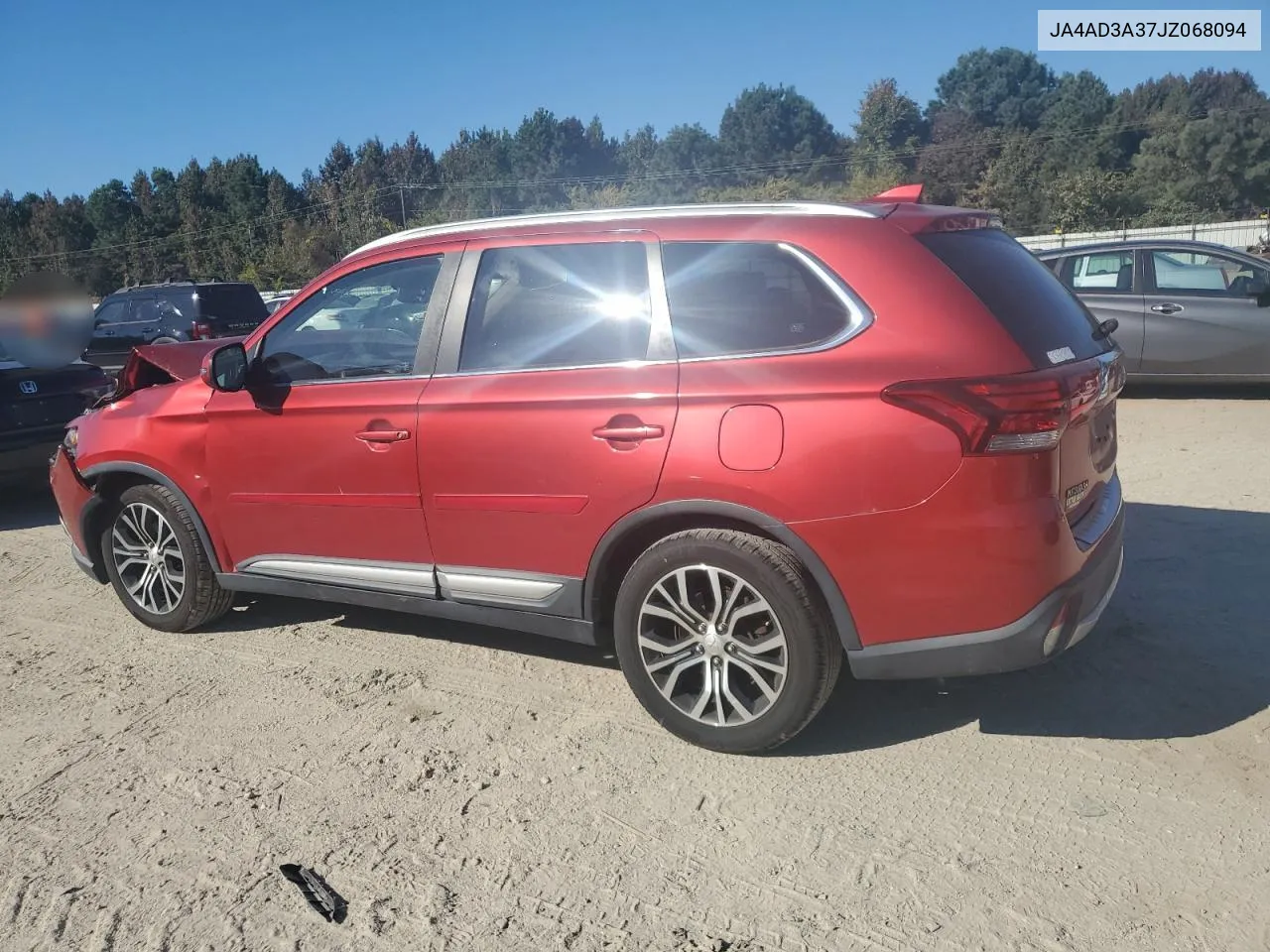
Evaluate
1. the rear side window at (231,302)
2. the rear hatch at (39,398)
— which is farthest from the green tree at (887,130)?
the rear hatch at (39,398)

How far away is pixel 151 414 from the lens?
4750 millimetres

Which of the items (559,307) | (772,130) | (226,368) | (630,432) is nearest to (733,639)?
(630,432)

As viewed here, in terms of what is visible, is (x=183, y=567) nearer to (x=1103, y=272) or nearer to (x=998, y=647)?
(x=998, y=647)

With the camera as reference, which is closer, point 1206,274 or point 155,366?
point 155,366

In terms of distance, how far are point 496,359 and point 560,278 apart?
387mm

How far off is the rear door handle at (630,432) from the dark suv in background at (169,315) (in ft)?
49.7

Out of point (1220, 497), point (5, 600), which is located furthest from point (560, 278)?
point (1220, 497)

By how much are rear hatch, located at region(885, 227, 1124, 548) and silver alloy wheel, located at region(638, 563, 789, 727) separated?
85cm

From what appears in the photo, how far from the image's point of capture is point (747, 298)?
344 centimetres

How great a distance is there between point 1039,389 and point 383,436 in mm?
2380

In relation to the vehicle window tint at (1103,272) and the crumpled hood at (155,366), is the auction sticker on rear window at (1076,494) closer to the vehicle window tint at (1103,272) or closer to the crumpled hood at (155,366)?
the crumpled hood at (155,366)

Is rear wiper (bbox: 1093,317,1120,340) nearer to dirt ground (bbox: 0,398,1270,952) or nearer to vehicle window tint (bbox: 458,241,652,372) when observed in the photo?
dirt ground (bbox: 0,398,1270,952)

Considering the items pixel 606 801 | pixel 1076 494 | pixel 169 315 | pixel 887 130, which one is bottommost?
pixel 606 801

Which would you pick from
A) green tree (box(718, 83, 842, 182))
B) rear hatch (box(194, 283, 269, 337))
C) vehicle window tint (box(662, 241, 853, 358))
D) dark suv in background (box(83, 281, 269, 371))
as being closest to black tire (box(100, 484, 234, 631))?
vehicle window tint (box(662, 241, 853, 358))
